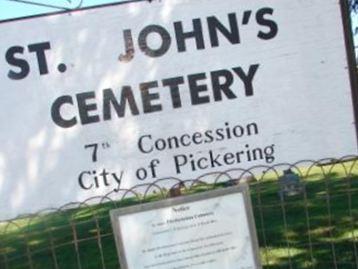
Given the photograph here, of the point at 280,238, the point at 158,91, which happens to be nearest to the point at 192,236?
the point at 158,91

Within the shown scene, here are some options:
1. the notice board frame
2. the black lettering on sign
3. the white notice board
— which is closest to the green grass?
the white notice board

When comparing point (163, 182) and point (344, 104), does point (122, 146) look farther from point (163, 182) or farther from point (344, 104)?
point (344, 104)

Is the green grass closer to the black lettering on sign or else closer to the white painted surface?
the white painted surface

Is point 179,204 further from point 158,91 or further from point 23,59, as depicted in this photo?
point 23,59

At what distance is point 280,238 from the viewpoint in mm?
6926

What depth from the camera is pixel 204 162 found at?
4.29 meters

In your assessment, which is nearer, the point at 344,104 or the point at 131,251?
the point at 131,251

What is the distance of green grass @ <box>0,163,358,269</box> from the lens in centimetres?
592

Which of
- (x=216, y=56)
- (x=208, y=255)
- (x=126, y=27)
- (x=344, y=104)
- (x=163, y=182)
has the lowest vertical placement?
(x=208, y=255)

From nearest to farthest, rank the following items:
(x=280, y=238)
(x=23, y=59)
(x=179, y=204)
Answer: (x=179, y=204)
(x=23, y=59)
(x=280, y=238)

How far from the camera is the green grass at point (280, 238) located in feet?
19.4

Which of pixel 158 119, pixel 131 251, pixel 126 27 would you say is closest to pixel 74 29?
pixel 126 27

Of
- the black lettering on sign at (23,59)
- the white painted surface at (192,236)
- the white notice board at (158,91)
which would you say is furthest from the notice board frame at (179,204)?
the black lettering on sign at (23,59)

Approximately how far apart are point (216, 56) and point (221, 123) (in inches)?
15.9
